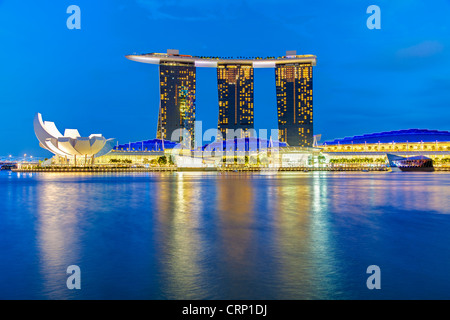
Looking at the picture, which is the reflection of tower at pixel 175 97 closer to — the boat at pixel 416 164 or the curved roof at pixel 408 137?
the curved roof at pixel 408 137

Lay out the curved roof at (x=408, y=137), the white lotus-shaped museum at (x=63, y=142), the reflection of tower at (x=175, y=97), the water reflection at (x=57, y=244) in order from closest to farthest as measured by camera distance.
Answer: the water reflection at (x=57, y=244), the white lotus-shaped museum at (x=63, y=142), the curved roof at (x=408, y=137), the reflection of tower at (x=175, y=97)

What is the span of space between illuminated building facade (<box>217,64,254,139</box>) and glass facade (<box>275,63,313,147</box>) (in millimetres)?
15447

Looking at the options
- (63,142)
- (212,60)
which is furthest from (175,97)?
(63,142)

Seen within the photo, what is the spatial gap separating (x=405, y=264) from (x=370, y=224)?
5813mm

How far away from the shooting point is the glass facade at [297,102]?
172m

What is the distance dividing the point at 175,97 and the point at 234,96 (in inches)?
1090

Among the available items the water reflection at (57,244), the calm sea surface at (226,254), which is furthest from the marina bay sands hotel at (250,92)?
the calm sea surface at (226,254)

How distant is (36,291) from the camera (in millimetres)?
6477

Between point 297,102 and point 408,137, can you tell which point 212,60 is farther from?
point 408,137

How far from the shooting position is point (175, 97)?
535ft

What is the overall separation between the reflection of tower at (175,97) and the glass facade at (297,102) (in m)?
42.2
